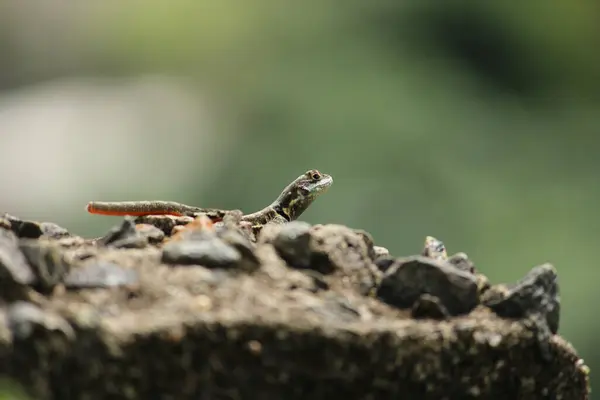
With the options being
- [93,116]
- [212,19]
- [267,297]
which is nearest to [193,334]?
[267,297]

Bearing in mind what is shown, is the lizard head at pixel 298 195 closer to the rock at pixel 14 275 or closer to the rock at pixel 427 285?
the rock at pixel 427 285

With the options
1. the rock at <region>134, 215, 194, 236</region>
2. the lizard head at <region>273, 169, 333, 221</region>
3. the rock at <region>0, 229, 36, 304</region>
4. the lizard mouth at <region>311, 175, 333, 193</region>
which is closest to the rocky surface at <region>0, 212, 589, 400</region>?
the rock at <region>0, 229, 36, 304</region>

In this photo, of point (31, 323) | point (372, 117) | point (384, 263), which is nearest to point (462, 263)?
point (384, 263)

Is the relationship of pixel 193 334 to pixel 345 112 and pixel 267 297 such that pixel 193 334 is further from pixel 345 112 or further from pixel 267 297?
pixel 345 112

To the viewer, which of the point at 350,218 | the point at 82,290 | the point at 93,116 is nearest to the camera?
the point at 82,290

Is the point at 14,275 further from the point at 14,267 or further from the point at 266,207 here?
the point at 266,207

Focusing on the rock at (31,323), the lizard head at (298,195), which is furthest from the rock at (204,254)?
the lizard head at (298,195)

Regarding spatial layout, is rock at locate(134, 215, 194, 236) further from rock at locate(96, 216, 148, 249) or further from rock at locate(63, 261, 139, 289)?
rock at locate(63, 261, 139, 289)
